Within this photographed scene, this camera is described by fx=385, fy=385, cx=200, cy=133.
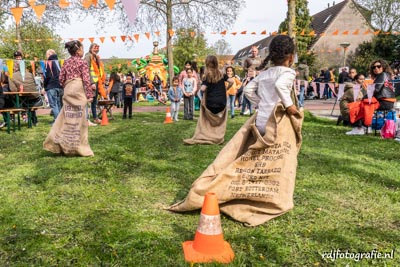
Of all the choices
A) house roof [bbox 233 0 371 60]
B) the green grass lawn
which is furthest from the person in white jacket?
house roof [bbox 233 0 371 60]

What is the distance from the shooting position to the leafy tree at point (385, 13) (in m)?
35.7

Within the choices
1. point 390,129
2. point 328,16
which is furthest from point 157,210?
point 328,16

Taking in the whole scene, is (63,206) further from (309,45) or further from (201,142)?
(309,45)

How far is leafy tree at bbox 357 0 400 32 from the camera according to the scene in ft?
117

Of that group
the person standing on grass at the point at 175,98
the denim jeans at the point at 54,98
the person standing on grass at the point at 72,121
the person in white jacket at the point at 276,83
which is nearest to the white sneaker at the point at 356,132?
the person standing on grass at the point at 175,98

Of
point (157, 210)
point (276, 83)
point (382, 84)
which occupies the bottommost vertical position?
point (157, 210)

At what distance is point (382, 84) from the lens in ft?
27.9

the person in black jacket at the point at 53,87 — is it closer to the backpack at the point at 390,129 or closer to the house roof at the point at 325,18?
the backpack at the point at 390,129

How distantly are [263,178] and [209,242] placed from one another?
98 cm

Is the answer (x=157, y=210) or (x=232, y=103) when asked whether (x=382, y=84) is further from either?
(x=157, y=210)

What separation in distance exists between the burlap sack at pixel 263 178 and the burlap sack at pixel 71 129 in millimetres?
3223

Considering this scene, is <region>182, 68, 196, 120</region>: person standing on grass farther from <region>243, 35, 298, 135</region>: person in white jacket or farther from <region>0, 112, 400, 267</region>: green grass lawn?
<region>243, 35, 298, 135</region>: person in white jacket

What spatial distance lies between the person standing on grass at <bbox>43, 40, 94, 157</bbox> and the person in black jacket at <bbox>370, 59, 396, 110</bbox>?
6229 mm

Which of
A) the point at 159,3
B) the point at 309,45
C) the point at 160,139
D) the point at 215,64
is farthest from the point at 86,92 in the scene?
the point at 309,45
